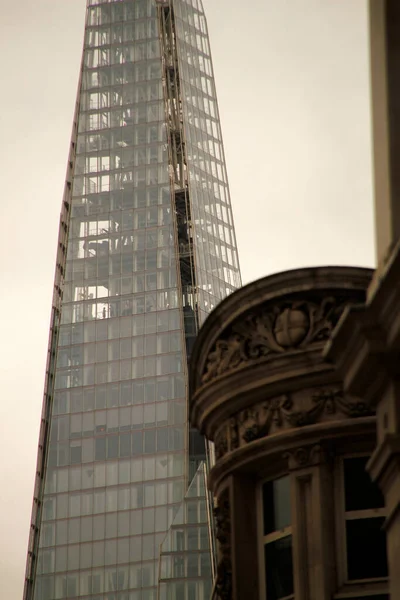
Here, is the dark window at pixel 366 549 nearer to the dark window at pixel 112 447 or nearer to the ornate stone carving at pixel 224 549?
the ornate stone carving at pixel 224 549

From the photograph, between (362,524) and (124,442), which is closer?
(362,524)

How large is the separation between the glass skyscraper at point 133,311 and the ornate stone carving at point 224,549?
382ft

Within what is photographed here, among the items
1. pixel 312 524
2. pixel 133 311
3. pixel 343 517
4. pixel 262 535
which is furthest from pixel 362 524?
pixel 133 311

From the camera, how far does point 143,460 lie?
152 metres

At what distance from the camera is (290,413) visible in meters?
24.0

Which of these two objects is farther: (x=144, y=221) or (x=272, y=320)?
(x=144, y=221)

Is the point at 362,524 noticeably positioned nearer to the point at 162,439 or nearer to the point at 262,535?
the point at 262,535

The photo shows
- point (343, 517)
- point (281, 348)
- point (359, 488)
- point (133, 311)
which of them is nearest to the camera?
point (343, 517)

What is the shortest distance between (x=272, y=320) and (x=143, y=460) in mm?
128173

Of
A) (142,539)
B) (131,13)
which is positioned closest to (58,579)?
(142,539)

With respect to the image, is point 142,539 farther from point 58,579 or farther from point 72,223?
point 72,223

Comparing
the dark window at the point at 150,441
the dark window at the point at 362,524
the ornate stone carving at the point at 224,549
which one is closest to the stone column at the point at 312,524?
the dark window at the point at 362,524

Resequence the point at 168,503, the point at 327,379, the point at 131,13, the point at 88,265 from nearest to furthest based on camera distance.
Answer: the point at 327,379
the point at 168,503
the point at 88,265
the point at 131,13

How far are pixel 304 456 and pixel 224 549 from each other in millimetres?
2370
